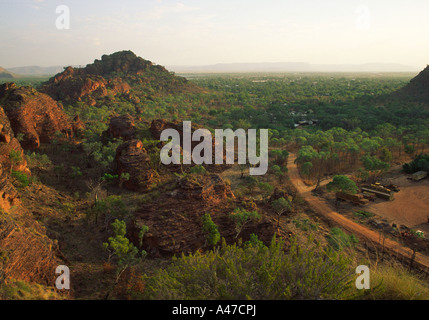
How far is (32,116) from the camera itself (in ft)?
90.1

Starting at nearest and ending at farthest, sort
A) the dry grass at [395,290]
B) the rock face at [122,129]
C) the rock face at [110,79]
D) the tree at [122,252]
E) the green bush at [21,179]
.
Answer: the dry grass at [395,290], the tree at [122,252], the green bush at [21,179], the rock face at [122,129], the rock face at [110,79]

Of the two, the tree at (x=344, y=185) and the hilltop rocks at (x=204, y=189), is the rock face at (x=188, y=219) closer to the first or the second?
the hilltop rocks at (x=204, y=189)

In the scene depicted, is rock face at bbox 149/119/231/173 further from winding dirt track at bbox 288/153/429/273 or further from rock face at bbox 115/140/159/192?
winding dirt track at bbox 288/153/429/273

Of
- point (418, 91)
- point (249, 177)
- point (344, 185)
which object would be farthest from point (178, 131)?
point (418, 91)

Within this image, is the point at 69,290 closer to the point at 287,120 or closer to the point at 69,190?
the point at 69,190

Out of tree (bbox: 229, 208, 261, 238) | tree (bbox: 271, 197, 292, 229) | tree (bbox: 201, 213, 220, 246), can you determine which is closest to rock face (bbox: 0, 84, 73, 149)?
tree (bbox: 201, 213, 220, 246)

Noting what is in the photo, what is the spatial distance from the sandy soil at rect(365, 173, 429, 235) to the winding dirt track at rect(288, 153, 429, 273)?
3.28m

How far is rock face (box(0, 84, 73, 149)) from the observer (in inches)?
1004

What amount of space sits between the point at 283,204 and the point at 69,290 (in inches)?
566

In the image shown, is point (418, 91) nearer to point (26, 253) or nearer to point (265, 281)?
point (265, 281)

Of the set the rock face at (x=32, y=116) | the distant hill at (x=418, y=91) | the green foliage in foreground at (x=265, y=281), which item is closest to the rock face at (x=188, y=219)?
the green foliage in foreground at (x=265, y=281)

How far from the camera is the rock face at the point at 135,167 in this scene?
22.0m

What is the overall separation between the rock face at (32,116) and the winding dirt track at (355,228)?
27.4 m

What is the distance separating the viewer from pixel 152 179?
74.9 ft
